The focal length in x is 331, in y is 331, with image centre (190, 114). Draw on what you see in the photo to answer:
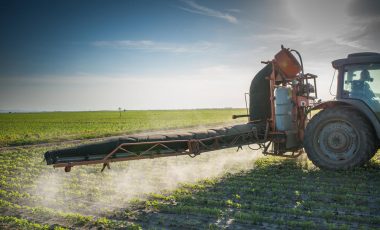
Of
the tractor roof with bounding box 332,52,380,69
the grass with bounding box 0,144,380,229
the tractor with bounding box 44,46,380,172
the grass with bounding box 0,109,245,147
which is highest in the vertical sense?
the tractor roof with bounding box 332,52,380,69

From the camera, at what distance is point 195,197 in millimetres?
6684

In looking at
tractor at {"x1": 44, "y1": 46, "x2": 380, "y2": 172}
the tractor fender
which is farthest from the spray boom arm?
the tractor fender

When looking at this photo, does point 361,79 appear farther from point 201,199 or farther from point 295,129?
point 201,199

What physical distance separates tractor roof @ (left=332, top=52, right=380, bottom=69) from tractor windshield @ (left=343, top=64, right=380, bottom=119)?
13 centimetres

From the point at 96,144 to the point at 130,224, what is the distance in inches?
86.4

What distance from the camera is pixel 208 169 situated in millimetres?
9898

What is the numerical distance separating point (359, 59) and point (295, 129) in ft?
8.41

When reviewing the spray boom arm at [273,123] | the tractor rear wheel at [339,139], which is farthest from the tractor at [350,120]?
the spray boom arm at [273,123]

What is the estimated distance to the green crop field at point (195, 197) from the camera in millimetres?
5309

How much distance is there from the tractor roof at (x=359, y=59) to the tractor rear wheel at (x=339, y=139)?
1.19 m

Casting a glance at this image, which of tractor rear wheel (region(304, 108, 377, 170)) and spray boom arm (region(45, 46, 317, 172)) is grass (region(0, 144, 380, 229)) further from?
spray boom arm (region(45, 46, 317, 172))

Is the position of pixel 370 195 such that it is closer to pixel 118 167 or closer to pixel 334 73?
pixel 334 73

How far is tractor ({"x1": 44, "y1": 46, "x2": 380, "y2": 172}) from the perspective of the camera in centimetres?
712

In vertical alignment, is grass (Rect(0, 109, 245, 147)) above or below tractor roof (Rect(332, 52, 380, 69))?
below
